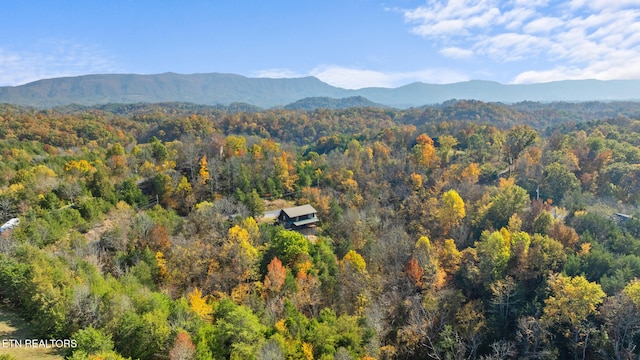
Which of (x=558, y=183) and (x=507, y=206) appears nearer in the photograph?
(x=507, y=206)

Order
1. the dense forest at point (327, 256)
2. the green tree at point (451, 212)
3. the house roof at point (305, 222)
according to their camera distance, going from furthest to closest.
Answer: the green tree at point (451, 212) → the house roof at point (305, 222) → the dense forest at point (327, 256)

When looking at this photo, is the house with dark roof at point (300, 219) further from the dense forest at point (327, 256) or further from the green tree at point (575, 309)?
the green tree at point (575, 309)

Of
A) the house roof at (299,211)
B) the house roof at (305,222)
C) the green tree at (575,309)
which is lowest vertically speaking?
the green tree at (575,309)

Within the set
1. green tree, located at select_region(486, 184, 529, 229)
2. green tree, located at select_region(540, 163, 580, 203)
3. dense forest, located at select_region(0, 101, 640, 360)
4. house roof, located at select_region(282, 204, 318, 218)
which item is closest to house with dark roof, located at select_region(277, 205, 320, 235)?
house roof, located at select_region(282, 204, 318, 218)

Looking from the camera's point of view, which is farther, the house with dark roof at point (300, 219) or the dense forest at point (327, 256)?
the house with dark roof at point (300, 219)

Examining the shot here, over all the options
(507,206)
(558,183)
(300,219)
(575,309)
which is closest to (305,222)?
(300,219)

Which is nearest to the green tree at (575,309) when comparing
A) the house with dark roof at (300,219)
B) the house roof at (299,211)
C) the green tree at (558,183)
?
the house with dark roof at (300,219)

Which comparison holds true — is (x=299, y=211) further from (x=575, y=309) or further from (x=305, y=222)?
(x=575, y=309)
